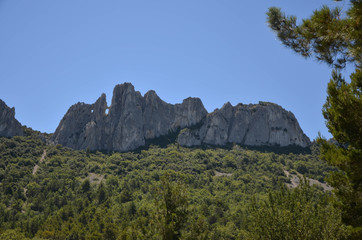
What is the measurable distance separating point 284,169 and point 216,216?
7448 centimetres

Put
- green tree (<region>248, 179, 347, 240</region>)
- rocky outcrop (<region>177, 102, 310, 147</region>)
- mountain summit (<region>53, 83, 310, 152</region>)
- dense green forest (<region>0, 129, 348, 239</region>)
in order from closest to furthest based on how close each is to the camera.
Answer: green tree (<region>248, 179, 347, 240</region>), dense green forest (<region>0, 129, 348, 239</region>), mountain summit (<region>53, 83, 310, 152</region>), rocky outcrop (<region>177, 102, 310, 147</region>)

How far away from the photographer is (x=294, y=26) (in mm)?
11422

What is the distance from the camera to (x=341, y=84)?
1105cm

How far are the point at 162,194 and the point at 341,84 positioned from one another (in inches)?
449

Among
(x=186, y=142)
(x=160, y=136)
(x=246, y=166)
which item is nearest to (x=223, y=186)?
(x=246, y=166)

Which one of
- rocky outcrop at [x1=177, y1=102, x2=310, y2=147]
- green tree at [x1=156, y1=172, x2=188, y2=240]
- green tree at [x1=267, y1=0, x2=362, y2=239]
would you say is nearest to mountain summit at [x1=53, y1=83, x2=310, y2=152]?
rocky outcrop at [x1=177, y1=102, x2=310, y2=147]

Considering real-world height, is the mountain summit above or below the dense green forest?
above

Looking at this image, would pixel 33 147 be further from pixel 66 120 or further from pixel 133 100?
pixel 133 100

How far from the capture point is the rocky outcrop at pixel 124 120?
6654 inches

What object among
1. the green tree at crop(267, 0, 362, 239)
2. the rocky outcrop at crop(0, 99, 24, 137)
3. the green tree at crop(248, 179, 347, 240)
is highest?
the rocky outcrop at crop(0, 99, 24, 137)

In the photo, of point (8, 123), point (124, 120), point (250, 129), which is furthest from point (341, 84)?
point (8, 123)

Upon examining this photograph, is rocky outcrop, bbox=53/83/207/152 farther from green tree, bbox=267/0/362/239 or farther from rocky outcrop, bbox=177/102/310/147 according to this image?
green tree, bbox=267/0/362/239

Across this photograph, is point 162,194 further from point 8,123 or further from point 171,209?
point 8,123

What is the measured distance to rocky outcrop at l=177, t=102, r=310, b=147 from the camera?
560ft
